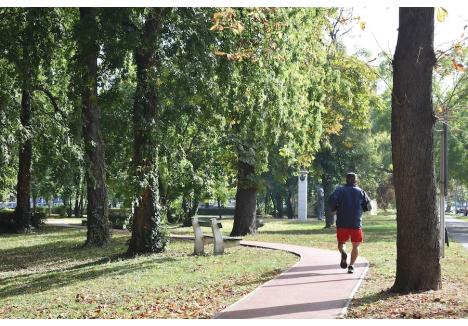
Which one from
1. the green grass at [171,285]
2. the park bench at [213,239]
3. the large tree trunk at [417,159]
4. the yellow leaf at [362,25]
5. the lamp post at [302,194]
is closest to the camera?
the green grass at [171,285]

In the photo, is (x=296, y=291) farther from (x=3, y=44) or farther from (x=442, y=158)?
(x=3, y=44)

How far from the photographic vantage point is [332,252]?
1659cm

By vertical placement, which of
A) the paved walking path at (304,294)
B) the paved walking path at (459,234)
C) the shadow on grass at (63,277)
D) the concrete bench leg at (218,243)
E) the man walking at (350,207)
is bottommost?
the shadow on grass at (63,277)

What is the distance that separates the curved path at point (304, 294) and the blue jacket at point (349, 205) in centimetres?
102

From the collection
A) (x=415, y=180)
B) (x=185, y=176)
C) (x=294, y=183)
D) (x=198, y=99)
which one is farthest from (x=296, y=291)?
(x=294, y=183)

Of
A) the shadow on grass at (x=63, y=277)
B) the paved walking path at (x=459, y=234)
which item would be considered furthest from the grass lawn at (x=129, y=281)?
the paved walking path at (x=459, y=234)

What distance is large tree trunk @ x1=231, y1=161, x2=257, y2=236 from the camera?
2605 centimetres

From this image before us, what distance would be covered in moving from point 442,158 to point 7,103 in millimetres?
13601

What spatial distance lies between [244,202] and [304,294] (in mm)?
17139

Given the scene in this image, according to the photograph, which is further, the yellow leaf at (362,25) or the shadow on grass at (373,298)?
the yellow leaf at (362,25)

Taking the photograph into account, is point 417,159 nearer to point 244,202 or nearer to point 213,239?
point 213,239

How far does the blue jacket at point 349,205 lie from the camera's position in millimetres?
11086

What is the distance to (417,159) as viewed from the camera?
9.13 metres

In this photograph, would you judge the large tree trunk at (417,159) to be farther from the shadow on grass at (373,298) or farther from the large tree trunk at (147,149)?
the large tree trunk at (147,149)
